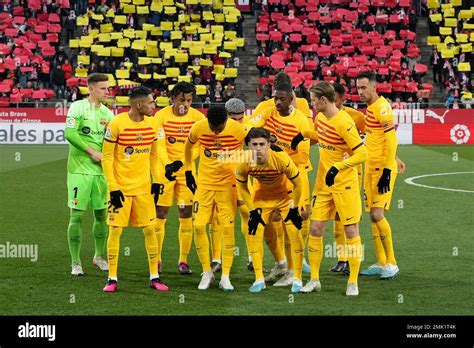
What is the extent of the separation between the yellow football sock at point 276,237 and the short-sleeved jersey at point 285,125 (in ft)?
3.25

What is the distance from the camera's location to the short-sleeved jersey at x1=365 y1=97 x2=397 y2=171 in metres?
12.3

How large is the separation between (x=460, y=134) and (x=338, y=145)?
23.3 meters

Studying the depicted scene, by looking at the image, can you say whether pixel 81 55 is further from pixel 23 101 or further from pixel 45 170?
pixel 45 170

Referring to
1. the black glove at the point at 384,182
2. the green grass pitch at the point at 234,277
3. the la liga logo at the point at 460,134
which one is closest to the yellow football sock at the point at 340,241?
the green grass pitch at the point at 234,277

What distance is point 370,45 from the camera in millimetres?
40625

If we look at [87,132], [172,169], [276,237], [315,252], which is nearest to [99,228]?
[87,132]

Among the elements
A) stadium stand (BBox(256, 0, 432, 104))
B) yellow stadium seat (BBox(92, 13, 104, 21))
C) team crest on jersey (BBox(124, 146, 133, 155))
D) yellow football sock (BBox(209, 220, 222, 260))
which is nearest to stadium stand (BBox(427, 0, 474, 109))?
stadium stand (BBox(256, 0, 432, 104))

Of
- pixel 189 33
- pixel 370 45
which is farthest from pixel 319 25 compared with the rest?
pixel 189 33

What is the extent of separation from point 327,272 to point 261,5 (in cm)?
3191

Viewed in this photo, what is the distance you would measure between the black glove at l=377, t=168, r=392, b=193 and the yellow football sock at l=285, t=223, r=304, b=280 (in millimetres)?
1495

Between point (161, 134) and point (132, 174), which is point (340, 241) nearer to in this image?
point (161, 134)

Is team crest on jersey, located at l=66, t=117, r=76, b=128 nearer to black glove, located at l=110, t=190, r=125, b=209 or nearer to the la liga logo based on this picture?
black glove, located at l=110, t=190, r=125, b=209

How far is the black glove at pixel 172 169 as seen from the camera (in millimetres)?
12055

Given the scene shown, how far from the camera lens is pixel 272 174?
1120 centimetres
